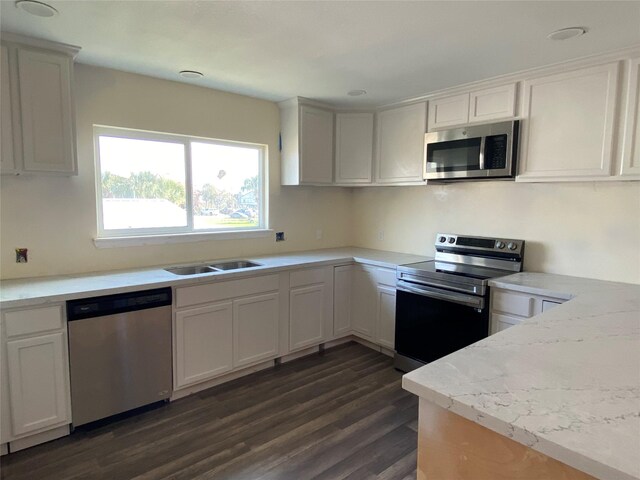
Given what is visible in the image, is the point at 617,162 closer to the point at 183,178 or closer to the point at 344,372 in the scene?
the point at 344,372

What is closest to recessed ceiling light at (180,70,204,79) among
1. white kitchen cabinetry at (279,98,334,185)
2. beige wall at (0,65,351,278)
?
beige wall at (0,65,351,278)

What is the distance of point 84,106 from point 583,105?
3.44 meters

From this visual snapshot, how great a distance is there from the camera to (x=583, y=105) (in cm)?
255

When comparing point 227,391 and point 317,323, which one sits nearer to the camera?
point 227,391

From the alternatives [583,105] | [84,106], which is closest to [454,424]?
[583,105]

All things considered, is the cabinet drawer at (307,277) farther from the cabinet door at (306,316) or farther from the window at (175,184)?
the window at (175,184)

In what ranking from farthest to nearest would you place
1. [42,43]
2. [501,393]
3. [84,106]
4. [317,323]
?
[317,323] < [84,106] < [42,43] < [501,393]

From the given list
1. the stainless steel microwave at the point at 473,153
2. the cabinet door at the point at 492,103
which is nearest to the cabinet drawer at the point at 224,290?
the stainless steel microwave at the point at 473,153

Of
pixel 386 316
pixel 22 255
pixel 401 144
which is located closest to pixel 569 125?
pixel 401 144

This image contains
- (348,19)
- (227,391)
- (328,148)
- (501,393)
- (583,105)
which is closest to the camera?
(501,393)

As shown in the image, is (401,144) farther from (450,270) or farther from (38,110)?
(38,110)

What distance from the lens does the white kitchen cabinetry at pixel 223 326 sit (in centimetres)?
277

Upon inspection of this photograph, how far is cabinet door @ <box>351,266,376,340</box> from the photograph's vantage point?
12.1 ft

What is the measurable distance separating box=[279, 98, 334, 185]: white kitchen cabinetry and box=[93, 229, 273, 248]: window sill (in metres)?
0.63
